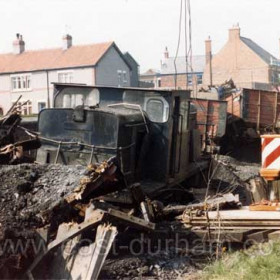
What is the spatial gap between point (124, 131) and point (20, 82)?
150ft

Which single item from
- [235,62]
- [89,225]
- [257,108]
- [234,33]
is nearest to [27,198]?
[89,225]

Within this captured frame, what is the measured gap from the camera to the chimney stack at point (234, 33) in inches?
2454

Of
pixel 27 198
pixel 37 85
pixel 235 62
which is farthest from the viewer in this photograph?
pixel 235 62

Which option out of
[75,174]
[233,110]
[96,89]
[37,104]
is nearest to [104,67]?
[37,104]

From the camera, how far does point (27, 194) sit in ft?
19.9

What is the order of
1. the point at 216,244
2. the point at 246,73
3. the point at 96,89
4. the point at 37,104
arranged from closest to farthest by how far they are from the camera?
the point at 216,244, the point at 96,89, the point at 37,104, the point at 246,73

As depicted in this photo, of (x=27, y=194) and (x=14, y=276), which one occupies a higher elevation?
(x=27, y=194)

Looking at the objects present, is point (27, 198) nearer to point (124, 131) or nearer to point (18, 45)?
point (124, 131)

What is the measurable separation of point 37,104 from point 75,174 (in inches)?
1777

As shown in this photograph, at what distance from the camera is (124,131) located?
314 inches

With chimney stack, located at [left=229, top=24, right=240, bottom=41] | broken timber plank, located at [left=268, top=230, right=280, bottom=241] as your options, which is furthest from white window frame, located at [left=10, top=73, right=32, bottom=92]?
broken timber plank, located at [left=268, top=230, right=280, bottom=241]

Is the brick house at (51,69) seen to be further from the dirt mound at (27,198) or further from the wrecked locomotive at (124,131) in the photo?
the dirt mound at (27,198)

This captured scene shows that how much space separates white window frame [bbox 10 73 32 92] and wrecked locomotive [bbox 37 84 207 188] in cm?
4285

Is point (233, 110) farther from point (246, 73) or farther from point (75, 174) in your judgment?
point (246, 73)
